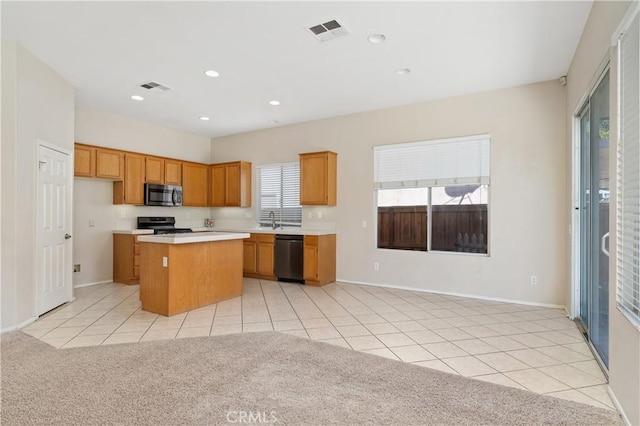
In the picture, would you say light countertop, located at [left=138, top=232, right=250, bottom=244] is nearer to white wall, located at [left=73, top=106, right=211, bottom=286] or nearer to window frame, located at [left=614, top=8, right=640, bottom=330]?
white wall, located at [left=73, top=106, right=211, bottom=286]

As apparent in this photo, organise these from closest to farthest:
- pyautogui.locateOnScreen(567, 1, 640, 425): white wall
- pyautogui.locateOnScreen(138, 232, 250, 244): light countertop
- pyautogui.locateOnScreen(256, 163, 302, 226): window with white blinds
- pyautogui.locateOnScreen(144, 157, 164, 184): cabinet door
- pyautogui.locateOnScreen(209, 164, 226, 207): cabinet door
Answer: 1. pyautogui.locateOnScreen(567, 1, 640, 425): white wall
2. pyautogui.locateOnScreen(138, 232, 250, 244): light countertop
3. pyautogui.locateOnScreen(144, 157, 164, 184): cabinet door
4. pyautogui.locateOnScreen(256, 163, 302, 226): window with white blinds
5. pyautogui.locateOnScreen(209, 164, 226, 207): cabinet door

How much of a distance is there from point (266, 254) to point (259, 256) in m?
0.17

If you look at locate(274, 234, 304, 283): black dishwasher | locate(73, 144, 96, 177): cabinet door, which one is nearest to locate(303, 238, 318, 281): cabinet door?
locate(274, 234, 304, 283): black dishwasher

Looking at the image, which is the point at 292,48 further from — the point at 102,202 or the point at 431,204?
the point at 102,202

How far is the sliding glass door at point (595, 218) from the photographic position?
2762 mm

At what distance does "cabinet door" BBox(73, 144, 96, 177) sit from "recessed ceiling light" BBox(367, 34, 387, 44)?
4759 millimetres

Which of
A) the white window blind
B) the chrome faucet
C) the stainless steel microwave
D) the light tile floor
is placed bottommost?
the light tile floor

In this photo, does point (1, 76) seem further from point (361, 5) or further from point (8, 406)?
point (361, 5)

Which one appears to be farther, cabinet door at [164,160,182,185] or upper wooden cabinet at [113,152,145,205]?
cabinet door at [164,160,182,185]

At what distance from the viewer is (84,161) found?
5383 millimetres

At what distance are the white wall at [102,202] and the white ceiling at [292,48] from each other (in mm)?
617

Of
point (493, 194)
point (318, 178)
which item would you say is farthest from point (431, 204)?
point (318, 178)

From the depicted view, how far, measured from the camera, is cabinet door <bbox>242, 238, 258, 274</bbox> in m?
6.38

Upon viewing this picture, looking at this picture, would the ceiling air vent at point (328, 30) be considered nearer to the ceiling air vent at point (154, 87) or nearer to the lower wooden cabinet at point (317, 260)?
the ceiling air vent at point (154, 87)
